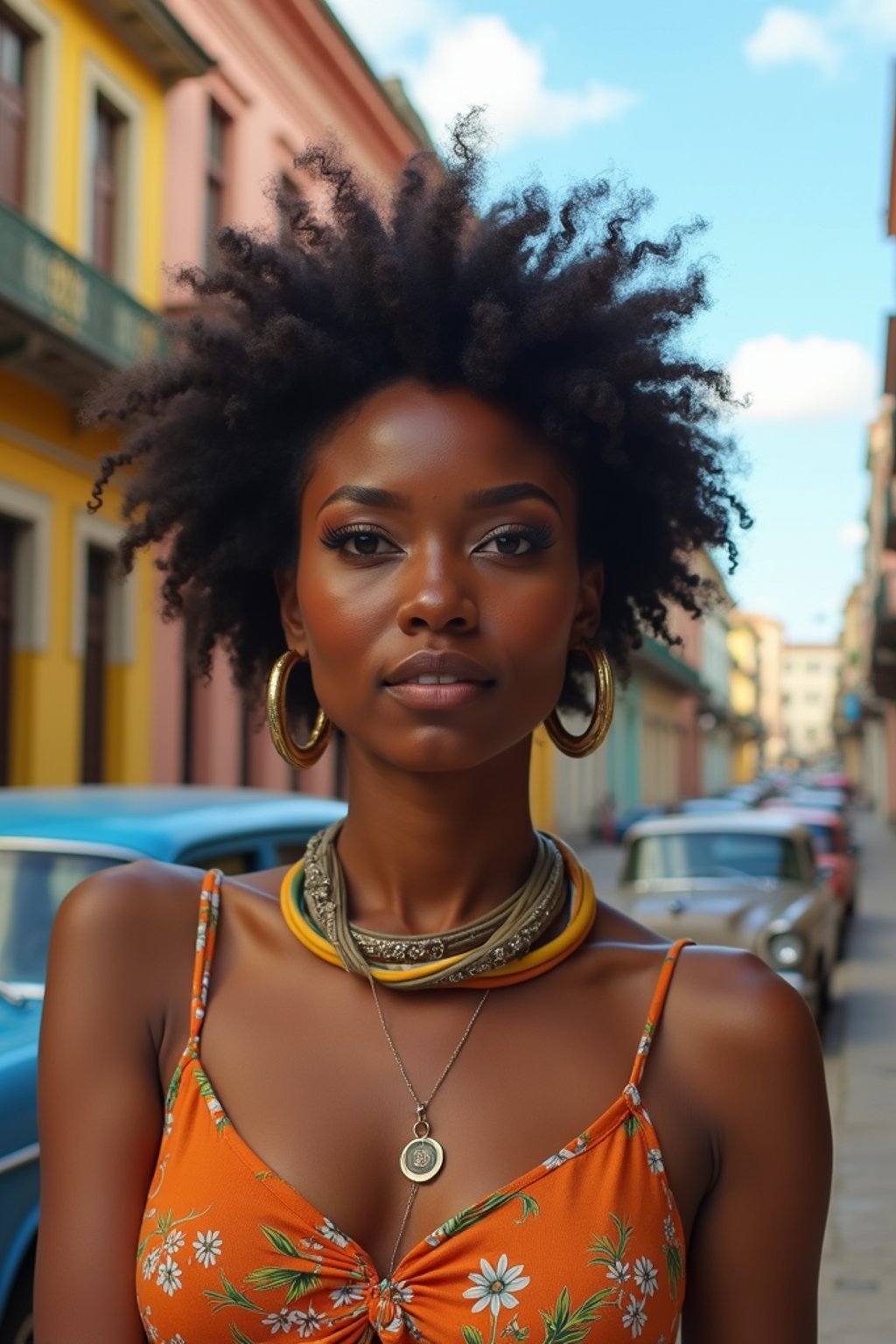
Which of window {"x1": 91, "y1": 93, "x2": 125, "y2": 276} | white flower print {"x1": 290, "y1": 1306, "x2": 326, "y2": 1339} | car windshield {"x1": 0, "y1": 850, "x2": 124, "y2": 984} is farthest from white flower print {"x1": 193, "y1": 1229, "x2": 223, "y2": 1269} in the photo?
window {"x1": 91, "y1": 93, "x2": 125, "y2": 276}

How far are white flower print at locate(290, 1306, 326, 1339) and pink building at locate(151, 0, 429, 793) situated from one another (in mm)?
13914

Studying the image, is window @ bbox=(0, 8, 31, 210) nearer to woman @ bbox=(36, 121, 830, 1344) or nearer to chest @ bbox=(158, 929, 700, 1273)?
woman @ bbox=(36, 121, 830, 1344)

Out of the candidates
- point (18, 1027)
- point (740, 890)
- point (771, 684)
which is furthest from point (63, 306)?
point (771, 684)

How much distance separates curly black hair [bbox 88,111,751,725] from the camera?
183cm

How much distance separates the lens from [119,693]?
15.3 meters

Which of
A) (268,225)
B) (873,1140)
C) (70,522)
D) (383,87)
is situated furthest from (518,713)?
(383,87)

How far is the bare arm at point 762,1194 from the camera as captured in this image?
1620 millimetres

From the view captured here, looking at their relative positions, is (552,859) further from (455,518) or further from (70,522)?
(70,522)

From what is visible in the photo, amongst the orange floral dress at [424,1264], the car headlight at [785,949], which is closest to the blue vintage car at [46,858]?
the orange floral dress at [424,1264]

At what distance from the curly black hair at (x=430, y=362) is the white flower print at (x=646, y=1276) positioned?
2.79 ft

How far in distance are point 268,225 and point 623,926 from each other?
1.05 m

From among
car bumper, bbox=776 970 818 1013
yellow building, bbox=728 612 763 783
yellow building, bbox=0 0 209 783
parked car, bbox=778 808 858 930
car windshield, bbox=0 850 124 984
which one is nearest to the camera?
car windshield, bbox=0 850 124 984

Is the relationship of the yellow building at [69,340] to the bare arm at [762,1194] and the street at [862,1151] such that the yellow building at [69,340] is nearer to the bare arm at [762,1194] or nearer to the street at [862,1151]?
the street at [862,1151]

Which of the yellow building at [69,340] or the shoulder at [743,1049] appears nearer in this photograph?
the shoulder at [743,1049]
